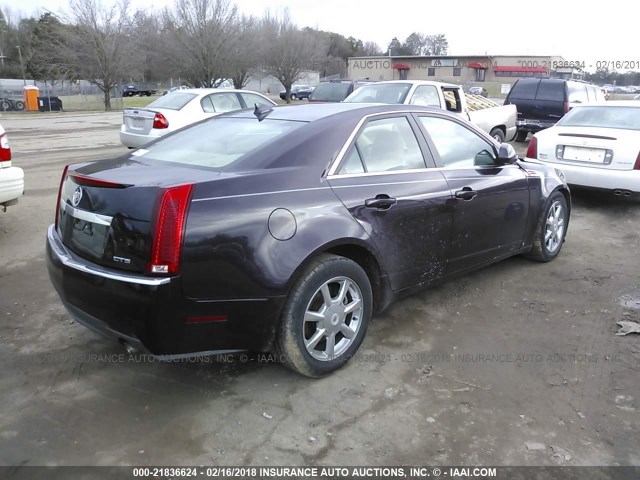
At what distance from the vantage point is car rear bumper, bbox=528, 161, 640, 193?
6.94m

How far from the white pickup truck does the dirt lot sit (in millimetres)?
6158

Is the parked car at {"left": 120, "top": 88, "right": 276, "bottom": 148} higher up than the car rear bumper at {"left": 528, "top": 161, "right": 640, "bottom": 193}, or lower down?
higher up

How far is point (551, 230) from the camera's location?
529 centimetres

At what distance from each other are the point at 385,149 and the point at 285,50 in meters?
54.8

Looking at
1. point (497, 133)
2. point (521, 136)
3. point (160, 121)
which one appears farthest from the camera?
point (521, 136)

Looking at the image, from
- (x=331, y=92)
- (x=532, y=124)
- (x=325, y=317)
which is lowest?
(x=325, y=317)

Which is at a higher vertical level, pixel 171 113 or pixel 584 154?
pixel 171 113

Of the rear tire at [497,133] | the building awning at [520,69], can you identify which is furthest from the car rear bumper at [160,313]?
the building awning at [520,69]

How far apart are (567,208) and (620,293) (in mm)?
1165

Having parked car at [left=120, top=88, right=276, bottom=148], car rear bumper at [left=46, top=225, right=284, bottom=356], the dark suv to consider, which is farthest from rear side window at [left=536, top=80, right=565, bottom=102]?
car rear bumper at [left=46, top=225, right=284, bottom=356]

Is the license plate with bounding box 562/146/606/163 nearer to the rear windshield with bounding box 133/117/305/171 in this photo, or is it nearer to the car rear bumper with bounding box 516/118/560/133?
the rear windshield with bounding box 133/117/305/171

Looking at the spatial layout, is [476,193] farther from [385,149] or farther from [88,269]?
[88,269]

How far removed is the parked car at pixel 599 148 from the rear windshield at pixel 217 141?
5.28 m

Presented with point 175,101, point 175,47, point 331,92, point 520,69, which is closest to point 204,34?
point 175,47
